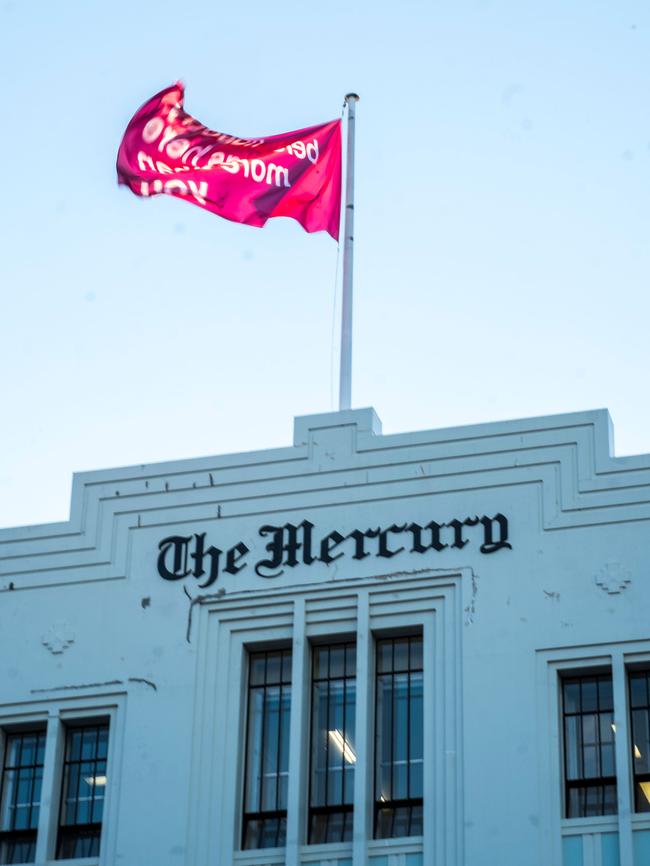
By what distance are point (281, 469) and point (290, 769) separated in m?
4.12

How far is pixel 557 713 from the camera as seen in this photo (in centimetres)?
2542

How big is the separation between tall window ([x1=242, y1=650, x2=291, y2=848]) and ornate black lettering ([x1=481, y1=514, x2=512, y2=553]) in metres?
2.97

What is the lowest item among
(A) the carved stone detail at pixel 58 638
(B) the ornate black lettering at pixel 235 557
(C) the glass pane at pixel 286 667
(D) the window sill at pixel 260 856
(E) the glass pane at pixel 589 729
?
(D) the window sill at pixel 260 856

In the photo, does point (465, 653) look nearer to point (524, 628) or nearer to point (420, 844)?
point (524, 628)

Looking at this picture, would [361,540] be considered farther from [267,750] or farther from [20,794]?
[20,794]

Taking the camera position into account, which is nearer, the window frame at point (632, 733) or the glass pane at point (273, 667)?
the window frame at point (632, 733)

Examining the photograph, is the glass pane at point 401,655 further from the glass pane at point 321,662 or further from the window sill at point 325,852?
the window sill at point 325,852

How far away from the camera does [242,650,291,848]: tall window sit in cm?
2622

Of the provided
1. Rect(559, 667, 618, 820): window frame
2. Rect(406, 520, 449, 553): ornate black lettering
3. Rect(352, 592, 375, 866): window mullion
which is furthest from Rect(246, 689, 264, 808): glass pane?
Rect(559, 667, 618, 820): window frame

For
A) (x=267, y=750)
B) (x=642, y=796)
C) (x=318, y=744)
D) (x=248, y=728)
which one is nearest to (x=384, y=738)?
(x=318, y=744)

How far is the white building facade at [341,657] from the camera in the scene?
82.9 feet

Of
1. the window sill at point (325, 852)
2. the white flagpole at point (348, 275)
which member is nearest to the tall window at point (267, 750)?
the window sill at point (325, 852)

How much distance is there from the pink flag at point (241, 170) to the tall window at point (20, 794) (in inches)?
310

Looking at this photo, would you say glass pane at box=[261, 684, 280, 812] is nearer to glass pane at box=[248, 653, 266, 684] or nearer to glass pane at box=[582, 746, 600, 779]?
glass pane at box=[248, 653, 266, 684]
